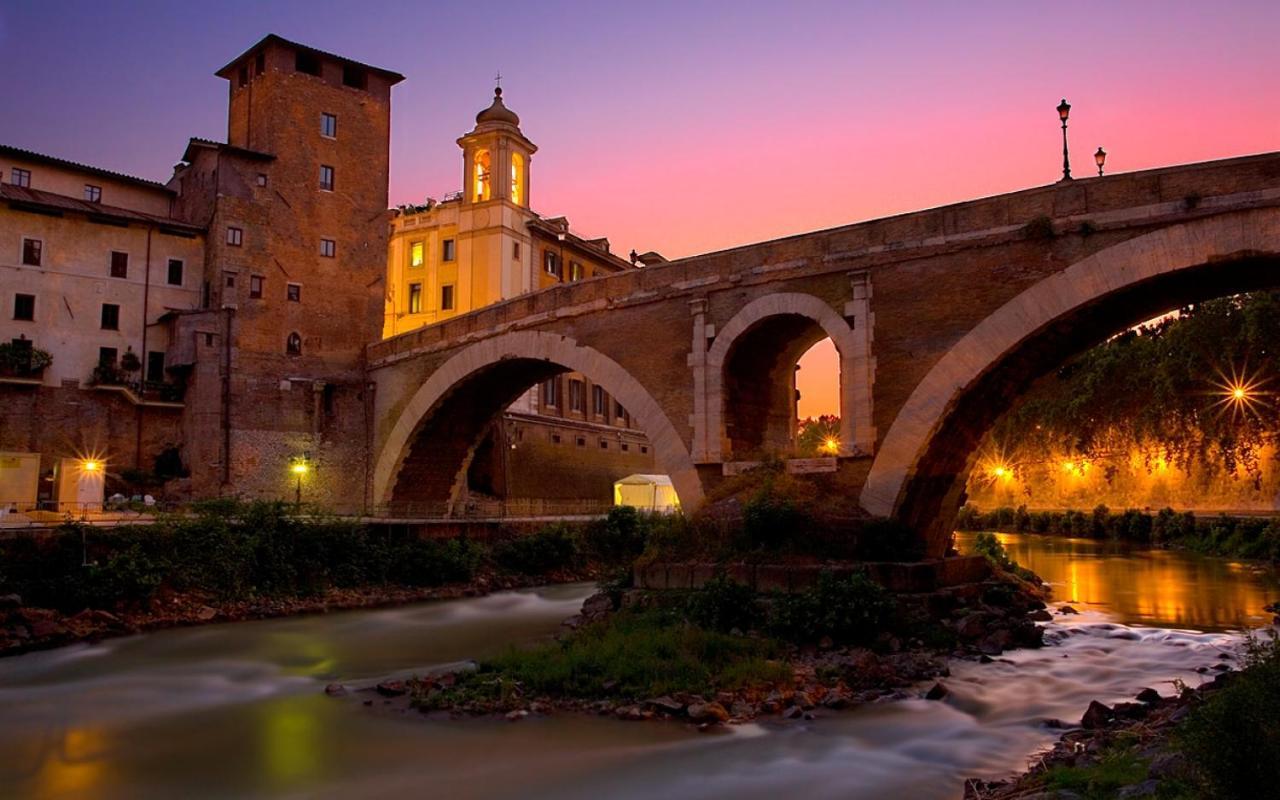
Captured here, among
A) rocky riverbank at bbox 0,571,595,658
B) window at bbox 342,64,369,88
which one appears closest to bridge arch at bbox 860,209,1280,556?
rocky riverbank at bbox 0,571,595,658

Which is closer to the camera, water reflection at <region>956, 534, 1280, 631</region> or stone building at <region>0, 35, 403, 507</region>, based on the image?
water reflection at <region>956, 534, 1280, 631</region>

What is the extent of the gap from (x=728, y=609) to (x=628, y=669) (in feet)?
9.13

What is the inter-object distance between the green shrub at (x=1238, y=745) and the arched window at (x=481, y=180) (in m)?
40.5

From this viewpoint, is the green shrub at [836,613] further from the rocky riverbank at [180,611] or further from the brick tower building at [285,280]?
the brick tower building at [285,280]

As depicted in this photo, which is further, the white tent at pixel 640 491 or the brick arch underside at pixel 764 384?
the white tent at pixel 640 491


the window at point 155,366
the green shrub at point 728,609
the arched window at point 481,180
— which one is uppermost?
the arched window at point 481,180

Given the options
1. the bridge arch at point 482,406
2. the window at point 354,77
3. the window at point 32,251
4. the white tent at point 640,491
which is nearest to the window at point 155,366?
the window at point 32,251

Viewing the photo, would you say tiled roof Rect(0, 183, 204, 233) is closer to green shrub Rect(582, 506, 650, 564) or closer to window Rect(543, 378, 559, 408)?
window Rect(543, 378, 559, 408)

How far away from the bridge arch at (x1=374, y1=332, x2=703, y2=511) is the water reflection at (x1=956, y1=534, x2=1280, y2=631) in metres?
7.54

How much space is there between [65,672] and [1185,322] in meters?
35.6

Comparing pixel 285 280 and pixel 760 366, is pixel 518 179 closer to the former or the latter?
pixel 285 280

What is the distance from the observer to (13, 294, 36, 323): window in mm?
29984

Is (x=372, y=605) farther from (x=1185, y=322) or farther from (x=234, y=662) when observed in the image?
(x=1185, y=322)

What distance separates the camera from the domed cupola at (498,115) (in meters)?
43.0
